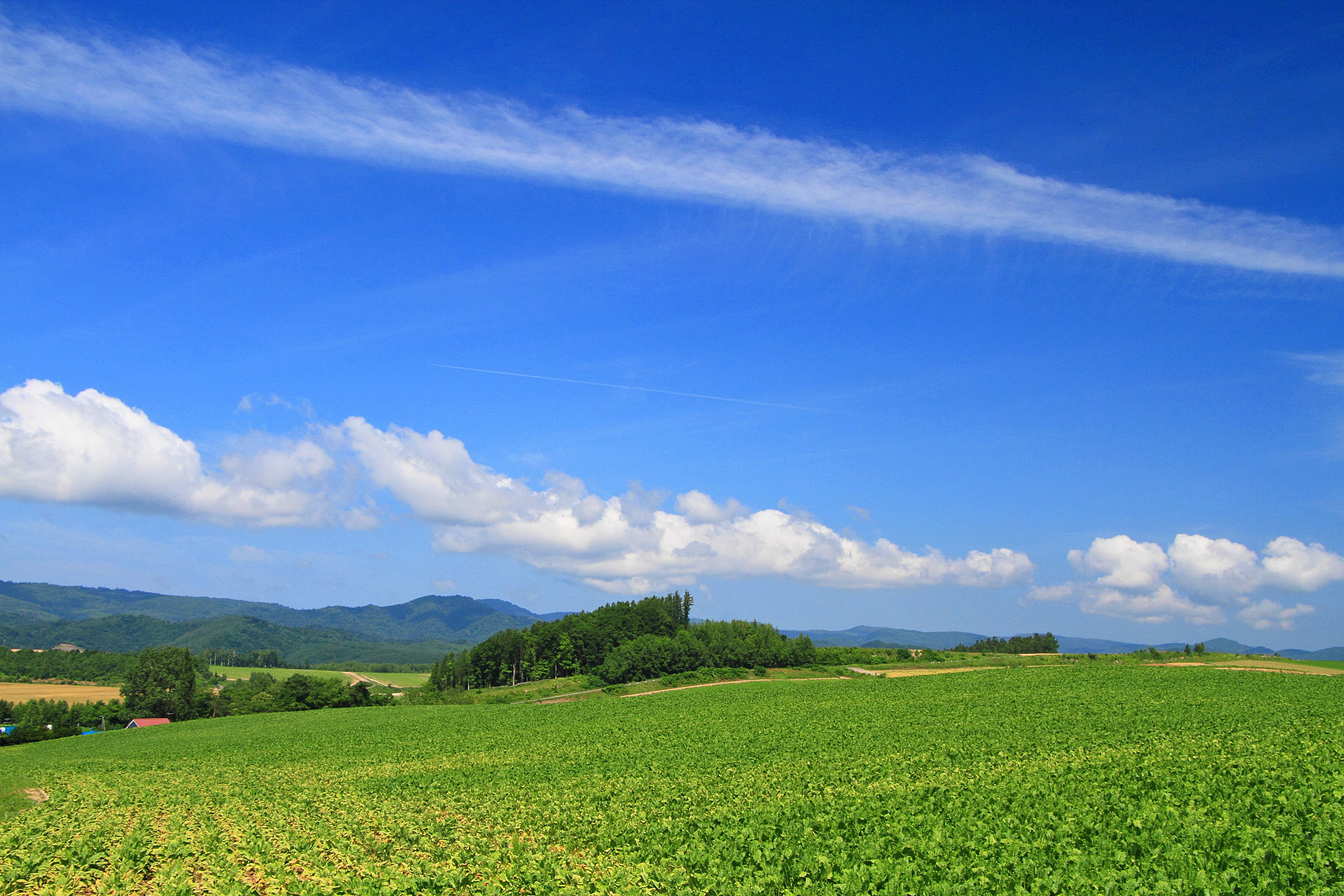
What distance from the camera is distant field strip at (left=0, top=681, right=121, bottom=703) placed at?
129 metres

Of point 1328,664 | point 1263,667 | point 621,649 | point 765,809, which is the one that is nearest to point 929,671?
point 1263,667

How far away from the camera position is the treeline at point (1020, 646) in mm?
144875

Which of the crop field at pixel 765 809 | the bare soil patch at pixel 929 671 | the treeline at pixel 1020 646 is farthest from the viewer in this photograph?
the treeline at pixel 1020 646

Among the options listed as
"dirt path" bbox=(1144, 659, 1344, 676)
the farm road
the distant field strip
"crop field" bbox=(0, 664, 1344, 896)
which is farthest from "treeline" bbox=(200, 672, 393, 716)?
"dirt path" bbox=(1144, 659, 1344, 676)

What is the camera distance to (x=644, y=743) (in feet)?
131

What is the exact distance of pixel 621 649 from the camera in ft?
365

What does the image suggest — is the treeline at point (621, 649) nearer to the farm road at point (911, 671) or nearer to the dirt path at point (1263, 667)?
the farm road at point (911, 671)

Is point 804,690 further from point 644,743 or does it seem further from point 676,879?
point 676,879

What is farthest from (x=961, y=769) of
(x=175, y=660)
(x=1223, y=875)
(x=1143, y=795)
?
(x=175, y=660)

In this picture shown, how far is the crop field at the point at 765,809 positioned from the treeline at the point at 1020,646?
10279cm

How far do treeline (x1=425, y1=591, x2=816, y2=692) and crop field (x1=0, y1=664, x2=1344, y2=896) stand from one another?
6300 centimetres

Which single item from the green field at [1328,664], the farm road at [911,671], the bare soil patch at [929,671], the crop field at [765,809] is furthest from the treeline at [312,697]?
the green field at [1328,664]

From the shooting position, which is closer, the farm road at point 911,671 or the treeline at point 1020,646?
the farm road at point 911,671

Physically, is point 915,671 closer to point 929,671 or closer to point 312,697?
point 929,671
